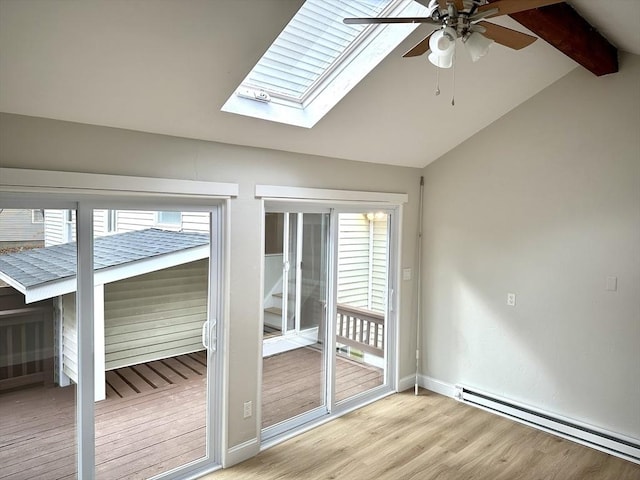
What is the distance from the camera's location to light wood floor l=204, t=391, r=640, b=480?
315 centimetres

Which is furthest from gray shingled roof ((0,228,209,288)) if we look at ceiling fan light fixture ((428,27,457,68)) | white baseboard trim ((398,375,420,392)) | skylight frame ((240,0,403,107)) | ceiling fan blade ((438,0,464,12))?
white baseboard trim ((398,375,420,392))

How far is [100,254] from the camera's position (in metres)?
2.68

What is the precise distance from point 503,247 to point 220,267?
247 centimetres

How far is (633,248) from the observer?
3.33 meters

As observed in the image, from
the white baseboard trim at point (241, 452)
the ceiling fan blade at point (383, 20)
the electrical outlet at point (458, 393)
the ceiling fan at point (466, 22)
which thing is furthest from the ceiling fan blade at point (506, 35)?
the electrical outlet at point (458, 393)

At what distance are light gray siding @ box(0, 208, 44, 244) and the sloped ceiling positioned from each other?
0.51 m

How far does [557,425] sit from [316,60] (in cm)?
340

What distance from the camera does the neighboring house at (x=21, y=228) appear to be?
2342 millimetres

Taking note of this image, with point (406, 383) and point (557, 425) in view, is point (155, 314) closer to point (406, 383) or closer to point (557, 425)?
point (406, 383)

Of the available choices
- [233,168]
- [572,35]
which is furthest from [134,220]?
[572,35]

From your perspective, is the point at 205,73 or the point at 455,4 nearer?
the point at 455,4

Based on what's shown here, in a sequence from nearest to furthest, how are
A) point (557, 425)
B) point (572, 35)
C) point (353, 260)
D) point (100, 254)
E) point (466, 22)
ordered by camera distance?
point (466, 22)
point (100, 254)
point (572, 35)
point (557, 425)
point (353, 260)

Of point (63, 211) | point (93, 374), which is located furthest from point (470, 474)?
point (63, 211)

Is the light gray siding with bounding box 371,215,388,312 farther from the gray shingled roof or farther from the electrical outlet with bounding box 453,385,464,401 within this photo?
the gray shingled roof
